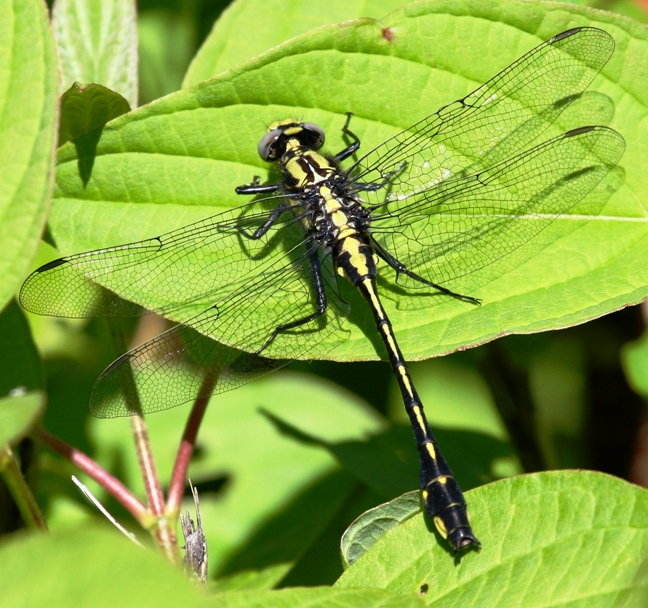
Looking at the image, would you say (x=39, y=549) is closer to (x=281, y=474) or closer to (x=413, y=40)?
(x=413, y=40)

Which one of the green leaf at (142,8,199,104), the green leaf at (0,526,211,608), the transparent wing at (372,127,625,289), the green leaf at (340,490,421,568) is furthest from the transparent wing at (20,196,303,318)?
A: the green leaf at (142,8,199,104)

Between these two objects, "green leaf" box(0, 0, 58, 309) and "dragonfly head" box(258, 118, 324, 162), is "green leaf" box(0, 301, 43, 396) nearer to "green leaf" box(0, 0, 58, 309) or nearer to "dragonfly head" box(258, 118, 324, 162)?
"green leaf" box(0, 0, 58, 309)

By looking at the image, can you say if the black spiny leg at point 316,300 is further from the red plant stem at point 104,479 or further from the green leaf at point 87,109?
the green leaf at point 87,109

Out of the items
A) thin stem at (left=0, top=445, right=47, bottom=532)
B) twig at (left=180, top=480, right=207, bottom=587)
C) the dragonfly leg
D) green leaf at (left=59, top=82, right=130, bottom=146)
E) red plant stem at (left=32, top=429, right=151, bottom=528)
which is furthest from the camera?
the dragonfly leg

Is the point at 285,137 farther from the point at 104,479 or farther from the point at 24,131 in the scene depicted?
the point at 104,479

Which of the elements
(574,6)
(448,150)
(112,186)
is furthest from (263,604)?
(574,6)

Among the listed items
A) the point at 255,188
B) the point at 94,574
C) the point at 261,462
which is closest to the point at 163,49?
the point at 255,188

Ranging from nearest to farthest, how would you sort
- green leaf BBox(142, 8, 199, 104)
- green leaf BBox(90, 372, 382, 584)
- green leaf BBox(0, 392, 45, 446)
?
green leaf BBox(0, 392, 45, 446) → green leaf BBox(90, 372, 382, 584) → green leaf BBox(142, 8, 199, 104)
